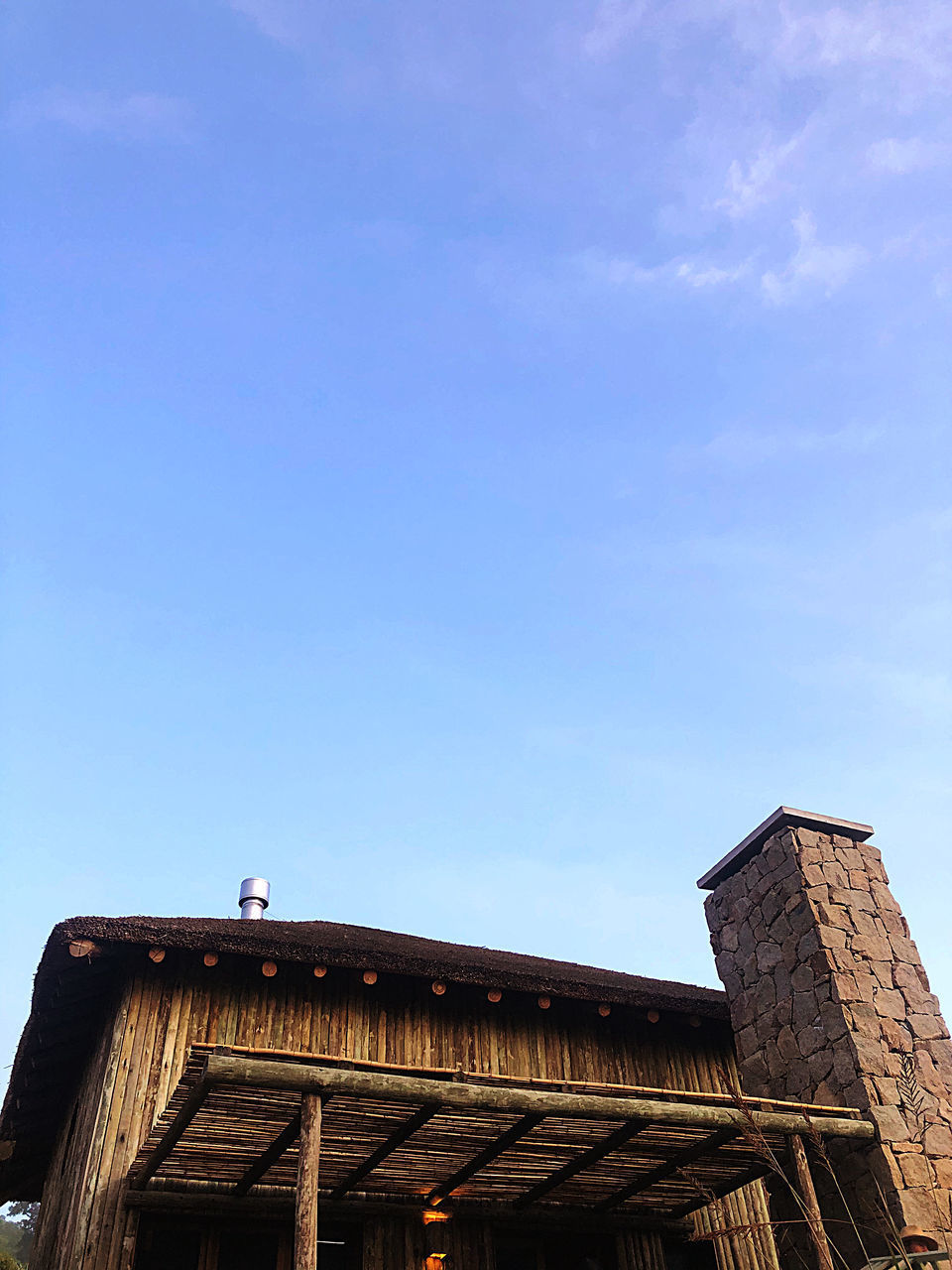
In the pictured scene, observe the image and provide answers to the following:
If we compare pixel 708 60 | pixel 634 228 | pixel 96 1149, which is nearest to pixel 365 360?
pixel 634 228

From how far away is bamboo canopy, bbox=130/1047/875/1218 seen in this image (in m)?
6.19

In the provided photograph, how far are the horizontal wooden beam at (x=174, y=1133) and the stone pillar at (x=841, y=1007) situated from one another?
5.22 metres

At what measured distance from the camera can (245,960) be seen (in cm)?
890

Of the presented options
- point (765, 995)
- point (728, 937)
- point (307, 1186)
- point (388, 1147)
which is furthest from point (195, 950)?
point (728, 937)

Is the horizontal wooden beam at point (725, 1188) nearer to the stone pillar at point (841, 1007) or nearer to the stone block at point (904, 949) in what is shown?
the stone pillar at point (841, 1007)

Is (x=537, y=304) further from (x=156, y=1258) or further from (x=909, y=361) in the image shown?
(x=156, y=1258)

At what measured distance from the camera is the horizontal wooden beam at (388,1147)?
6531mm

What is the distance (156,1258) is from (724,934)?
21.6 ft

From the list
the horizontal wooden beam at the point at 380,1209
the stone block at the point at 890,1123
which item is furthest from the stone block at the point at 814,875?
the horizontal wooden beam at the point at 380,1209

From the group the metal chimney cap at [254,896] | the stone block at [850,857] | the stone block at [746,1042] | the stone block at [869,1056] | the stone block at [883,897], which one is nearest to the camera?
the stone block at [869,1056]

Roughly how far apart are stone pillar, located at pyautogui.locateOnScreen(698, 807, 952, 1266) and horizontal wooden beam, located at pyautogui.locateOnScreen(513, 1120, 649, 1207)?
6.37ft

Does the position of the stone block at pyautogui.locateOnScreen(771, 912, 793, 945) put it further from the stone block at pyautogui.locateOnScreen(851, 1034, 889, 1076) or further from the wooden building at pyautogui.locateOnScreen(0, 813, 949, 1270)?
the stone block at pyautogui.locateOnScreen(851, 1034, 889, 1076)

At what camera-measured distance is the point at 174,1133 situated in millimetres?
6586

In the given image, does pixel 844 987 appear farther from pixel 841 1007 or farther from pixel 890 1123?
pixel 890 1123
